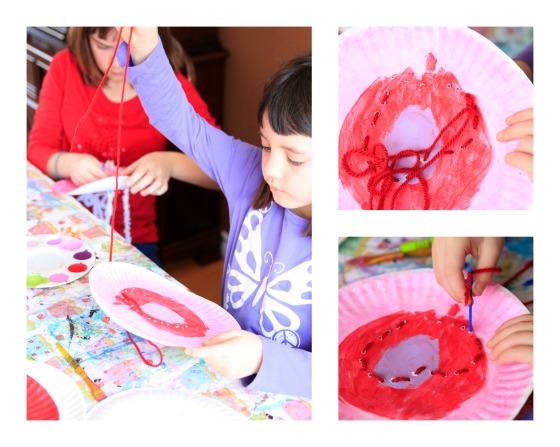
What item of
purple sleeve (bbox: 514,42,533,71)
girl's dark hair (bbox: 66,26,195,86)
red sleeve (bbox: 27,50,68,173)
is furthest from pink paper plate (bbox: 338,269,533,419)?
red sleeve (bbox: 27,50,68,173)

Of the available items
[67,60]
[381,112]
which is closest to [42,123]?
[67,60]

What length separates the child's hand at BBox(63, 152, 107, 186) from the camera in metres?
1.71

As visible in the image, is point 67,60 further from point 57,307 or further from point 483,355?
point 483,355

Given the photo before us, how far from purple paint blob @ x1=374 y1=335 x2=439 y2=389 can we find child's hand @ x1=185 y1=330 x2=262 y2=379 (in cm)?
20

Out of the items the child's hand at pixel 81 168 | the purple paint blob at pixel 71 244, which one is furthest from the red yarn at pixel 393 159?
the child's hand at pixel 81 168

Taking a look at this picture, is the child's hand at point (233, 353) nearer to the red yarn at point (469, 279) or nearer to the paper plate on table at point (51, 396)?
the paper plate on table at point (51, 396)

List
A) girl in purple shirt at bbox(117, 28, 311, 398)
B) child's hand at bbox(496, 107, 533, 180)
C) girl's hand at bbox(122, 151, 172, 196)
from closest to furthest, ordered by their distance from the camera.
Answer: child's hand at bbox(496, 107, 533, 180) < girl in purple shirt at bbox(117, 28, 311, 398) < girl's hand at bbox(122, 151, 172, 196)

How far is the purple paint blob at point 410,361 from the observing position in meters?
1.23

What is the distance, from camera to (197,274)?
267 cm

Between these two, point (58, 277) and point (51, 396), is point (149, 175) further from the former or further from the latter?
point (51, 396)

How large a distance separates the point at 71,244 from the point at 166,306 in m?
0.33

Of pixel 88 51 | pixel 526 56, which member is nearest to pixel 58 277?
pixel 88 51

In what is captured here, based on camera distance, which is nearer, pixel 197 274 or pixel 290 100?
pixel 290 100

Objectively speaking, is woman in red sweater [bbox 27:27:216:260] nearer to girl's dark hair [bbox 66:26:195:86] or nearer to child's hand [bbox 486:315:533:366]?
girl's dark hair [bbox 66:26:195:86]
